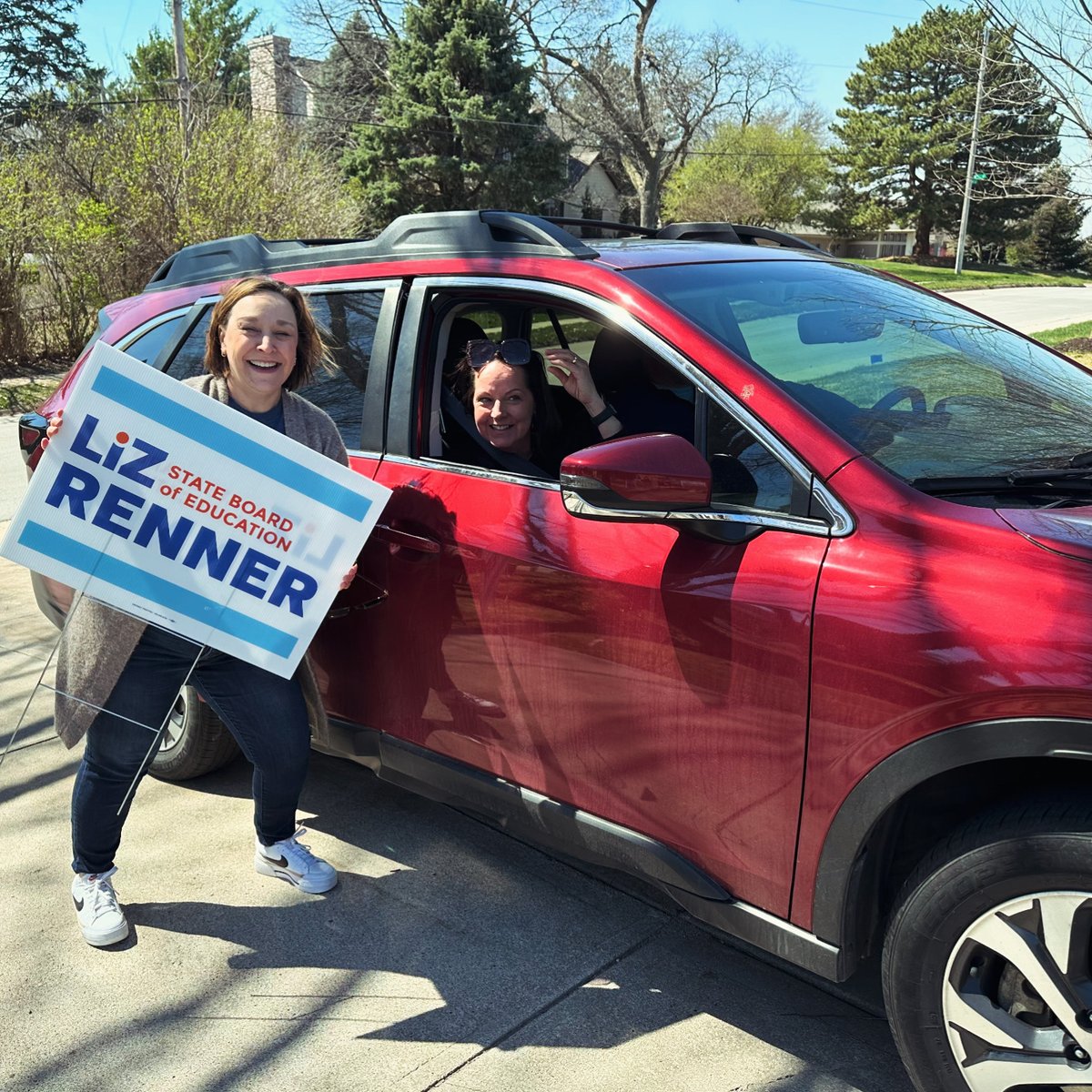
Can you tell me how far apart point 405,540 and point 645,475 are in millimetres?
907

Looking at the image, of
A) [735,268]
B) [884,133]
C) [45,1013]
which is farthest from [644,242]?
[884,133]

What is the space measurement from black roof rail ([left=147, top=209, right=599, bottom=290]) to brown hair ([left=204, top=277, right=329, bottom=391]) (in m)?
0.36

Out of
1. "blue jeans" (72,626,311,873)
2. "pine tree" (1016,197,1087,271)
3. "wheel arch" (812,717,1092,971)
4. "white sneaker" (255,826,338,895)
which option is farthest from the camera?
"pine tree" (1016,197,1087,271)

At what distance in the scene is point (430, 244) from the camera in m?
3.09

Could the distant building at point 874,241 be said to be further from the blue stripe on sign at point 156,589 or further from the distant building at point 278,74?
the blue stripe on sign at point 156,589

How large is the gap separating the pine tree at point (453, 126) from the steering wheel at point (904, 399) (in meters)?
31.2

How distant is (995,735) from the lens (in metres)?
1.89

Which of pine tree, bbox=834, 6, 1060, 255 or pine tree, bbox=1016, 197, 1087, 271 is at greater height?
pine tree, bbox=834, 6, 1060, 255

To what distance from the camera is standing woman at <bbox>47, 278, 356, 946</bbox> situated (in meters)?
2.80

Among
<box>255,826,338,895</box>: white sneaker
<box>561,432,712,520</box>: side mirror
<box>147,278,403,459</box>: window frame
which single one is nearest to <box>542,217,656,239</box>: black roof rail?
<box>147,278,403,459</box>: window frame

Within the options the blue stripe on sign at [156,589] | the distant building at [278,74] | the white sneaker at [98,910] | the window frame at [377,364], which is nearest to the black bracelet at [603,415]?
the window frame at [377,364]

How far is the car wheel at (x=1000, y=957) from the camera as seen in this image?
1884 mm

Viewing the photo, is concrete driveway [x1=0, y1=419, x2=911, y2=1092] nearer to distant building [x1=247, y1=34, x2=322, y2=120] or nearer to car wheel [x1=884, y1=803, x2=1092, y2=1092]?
car wheel [x1=884, y1=803, x2=1092, y2=1092]

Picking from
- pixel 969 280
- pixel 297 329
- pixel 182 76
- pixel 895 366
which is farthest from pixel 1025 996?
pixel 969 280
